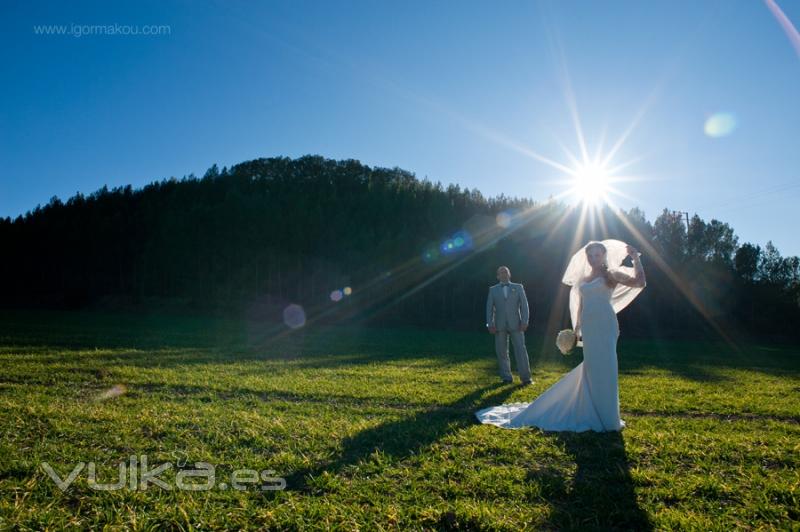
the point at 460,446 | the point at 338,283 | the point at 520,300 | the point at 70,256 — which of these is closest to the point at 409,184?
the point at 338,283

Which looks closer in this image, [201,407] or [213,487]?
[213,487]

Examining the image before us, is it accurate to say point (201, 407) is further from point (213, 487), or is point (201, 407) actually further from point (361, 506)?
point (361, 506)

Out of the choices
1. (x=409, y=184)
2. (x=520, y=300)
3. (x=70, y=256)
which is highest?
(x=409, y=184)

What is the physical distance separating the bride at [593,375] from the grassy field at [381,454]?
34 centimetres

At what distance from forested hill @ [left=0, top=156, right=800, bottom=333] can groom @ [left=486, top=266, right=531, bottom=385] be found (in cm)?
2416

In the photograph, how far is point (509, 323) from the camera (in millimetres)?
9086

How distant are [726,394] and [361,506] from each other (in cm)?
799

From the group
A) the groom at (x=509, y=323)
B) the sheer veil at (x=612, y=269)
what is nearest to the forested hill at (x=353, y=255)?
the groom at (x=509, y=323)

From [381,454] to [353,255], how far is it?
38.1 m

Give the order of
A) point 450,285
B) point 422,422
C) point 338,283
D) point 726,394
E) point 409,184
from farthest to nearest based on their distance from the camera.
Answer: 1. point 409,184
2. point 338,283
3. point 450,285
4. point 726,394
5. point 422,422

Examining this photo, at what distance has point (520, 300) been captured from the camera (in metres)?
9.10

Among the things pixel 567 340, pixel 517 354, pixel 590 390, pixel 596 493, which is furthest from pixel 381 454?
pixel 517 354

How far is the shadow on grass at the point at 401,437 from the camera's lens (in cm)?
402

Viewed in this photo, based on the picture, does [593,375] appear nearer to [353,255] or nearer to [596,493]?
[596,493]
